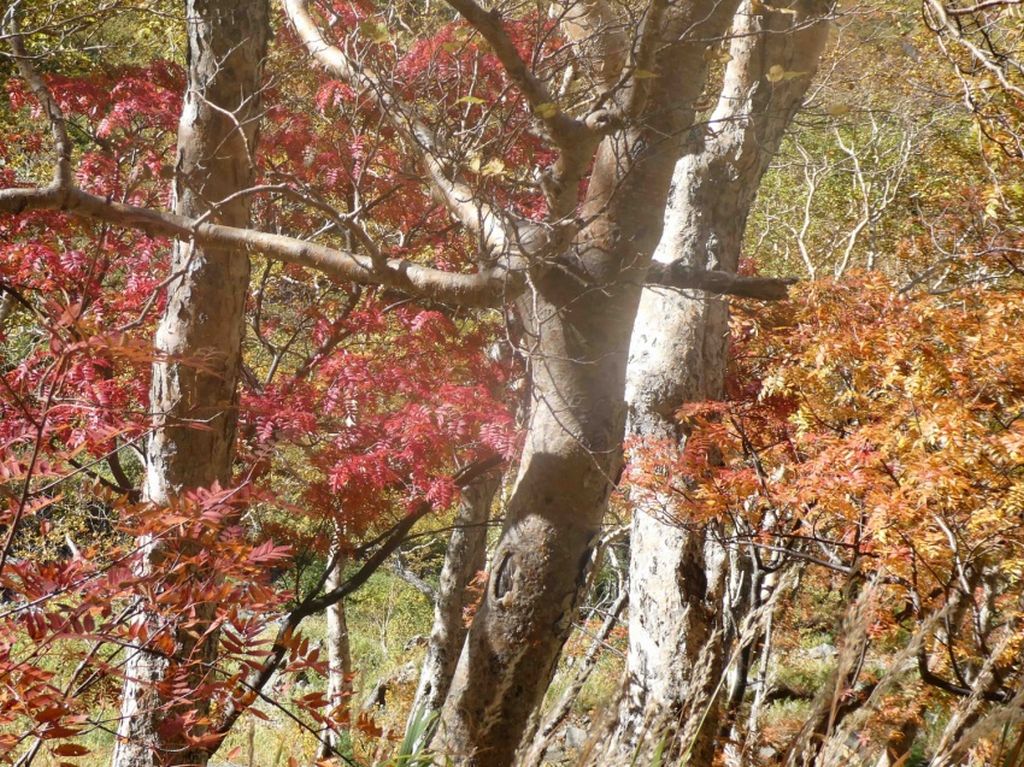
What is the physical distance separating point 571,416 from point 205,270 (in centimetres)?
140

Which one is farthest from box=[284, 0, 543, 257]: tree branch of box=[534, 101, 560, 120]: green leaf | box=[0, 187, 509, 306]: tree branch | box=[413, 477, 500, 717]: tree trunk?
box=[413, 477, 500, 717]: tree trunk

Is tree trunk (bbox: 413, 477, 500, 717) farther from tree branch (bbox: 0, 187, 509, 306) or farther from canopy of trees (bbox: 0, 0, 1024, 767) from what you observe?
tree branch (bbox: 0, 187, 509, 306)

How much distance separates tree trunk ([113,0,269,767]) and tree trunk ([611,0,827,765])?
70.7 inches

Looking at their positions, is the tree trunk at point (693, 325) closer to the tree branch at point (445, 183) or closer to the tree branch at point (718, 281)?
the tree branch at point (718, 281)

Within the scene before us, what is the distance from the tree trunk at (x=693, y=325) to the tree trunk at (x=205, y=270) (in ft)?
5.89

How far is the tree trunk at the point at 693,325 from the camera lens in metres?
3.86

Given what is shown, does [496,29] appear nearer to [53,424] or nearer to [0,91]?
[53,424]

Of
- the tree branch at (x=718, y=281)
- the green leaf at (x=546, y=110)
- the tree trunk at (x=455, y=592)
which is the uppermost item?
the tree branch at (x=718, y=281)

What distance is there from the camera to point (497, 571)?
2900 millimetres

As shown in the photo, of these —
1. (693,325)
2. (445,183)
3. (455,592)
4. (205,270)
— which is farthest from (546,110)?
(455,592)

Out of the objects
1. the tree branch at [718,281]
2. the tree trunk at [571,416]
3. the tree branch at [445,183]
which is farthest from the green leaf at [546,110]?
the tree branch at [718,281]

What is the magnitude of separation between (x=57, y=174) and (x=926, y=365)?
276 cm

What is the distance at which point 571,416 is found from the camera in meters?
2.85

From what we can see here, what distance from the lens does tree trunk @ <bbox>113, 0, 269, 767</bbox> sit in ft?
10.2
